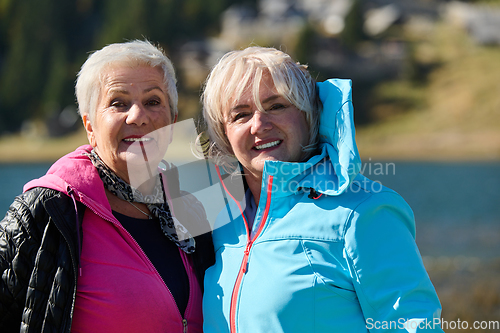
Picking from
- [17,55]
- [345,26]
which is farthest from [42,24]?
[345,26]

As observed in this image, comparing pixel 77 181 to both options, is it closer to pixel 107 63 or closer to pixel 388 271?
pixel 107 63

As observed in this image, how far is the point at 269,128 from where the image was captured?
258 centimetres


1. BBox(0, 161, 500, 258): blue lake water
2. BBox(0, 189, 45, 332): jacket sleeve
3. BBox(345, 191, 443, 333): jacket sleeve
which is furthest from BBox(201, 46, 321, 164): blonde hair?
BBox(0, 161, 500, 258): blue lake water

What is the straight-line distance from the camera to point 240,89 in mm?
2602

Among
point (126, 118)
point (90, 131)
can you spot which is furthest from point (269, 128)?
point (90, 131)

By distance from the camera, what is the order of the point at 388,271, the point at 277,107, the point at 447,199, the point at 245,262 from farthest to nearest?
the point at 447,199, the point at 277,107, the point at 245,262, the point at 388,271

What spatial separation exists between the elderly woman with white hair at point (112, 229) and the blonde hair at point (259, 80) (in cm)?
36

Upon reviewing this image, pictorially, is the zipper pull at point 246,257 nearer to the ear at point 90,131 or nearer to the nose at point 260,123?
the nose at point 260,123

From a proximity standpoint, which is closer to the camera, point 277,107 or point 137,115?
point 277,107

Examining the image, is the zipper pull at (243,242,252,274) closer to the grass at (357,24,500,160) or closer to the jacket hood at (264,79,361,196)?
the jacket hood at (264,79,361,196)

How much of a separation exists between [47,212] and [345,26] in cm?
9330

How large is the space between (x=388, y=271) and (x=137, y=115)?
1.56m

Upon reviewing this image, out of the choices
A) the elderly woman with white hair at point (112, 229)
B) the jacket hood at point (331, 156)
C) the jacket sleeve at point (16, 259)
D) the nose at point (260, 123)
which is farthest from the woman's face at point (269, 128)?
the jacket sleeve at point (16, 259)

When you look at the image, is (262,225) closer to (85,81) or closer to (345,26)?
(85,81)
